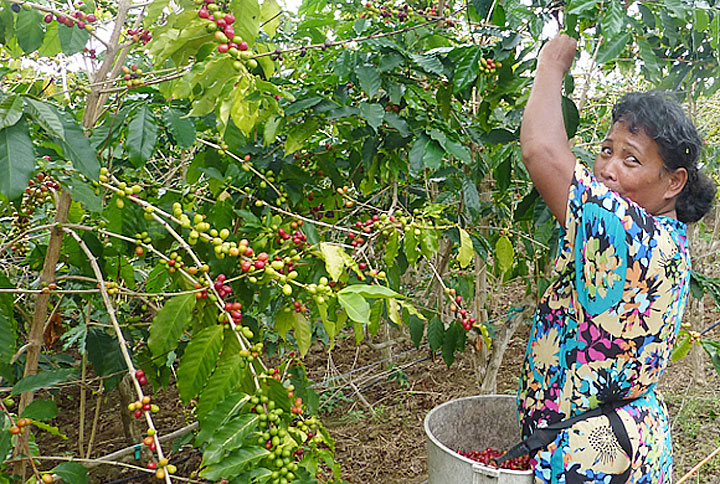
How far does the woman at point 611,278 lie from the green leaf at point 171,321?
0.79 meters

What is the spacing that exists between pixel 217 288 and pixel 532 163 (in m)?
0.73

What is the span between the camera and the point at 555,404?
4.50 feet

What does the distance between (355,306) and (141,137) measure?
0.63 m

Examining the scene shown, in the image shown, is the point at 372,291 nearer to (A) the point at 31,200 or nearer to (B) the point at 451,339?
(B) the point at 451,339

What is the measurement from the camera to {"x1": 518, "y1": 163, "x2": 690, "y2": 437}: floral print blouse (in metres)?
1.15

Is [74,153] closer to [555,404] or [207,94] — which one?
[207,94]

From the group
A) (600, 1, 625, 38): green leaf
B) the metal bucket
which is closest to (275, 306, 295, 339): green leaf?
the metal bucket

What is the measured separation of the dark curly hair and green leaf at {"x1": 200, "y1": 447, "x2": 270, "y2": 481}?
106 cm

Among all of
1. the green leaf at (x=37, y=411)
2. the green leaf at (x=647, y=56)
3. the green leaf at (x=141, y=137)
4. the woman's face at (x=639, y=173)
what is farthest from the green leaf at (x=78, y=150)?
the green leaf at (x=647, y=56)

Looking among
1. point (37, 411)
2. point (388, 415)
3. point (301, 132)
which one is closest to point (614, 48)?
point (301, 132)

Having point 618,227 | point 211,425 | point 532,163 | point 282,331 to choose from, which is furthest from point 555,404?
point 211,425

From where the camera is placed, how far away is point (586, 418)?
1313 mm

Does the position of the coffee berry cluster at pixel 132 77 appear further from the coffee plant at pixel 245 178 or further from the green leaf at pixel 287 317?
the green leaf at pixel 287 317

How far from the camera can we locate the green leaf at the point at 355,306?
3.13ft
